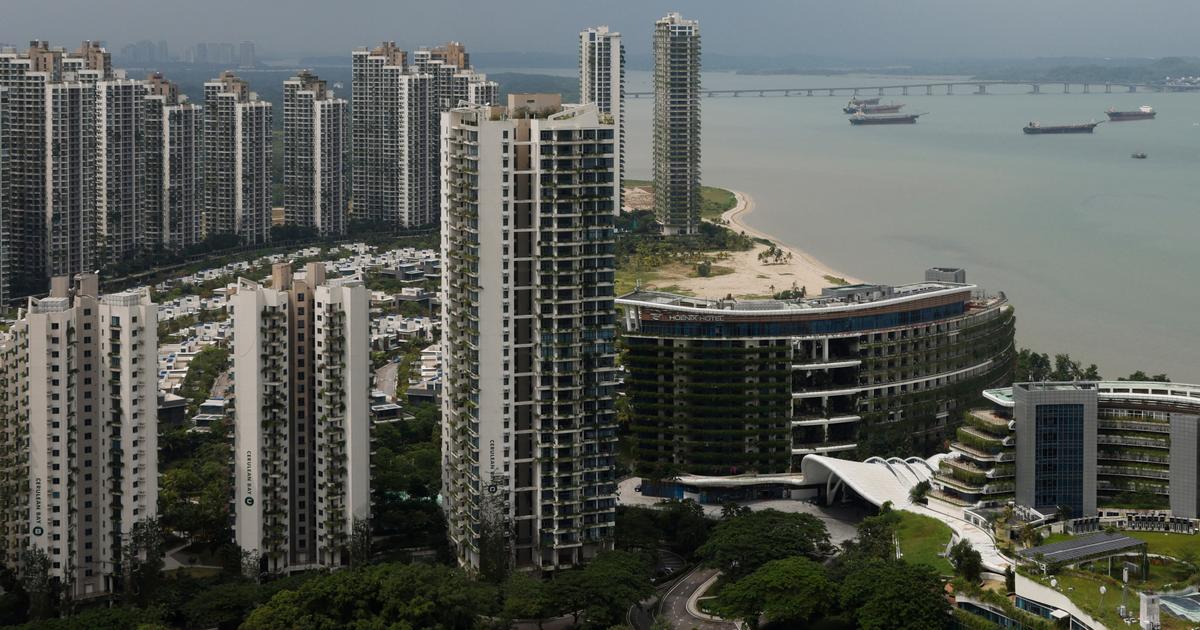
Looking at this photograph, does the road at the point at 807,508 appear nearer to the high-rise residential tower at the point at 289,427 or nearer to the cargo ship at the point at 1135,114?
the high-rise residential tower at the point at 289,427

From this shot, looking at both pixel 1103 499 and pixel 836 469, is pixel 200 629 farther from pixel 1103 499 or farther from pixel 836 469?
pixel 1103 499

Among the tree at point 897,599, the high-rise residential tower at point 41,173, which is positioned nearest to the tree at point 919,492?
the tree at point 897,599

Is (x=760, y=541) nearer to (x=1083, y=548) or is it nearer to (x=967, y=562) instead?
(x=967, y=562)

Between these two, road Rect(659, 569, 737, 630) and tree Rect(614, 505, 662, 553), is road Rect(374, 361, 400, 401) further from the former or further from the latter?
road Rect(659, 569, 737, 630)

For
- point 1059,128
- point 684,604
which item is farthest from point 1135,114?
point 684,604

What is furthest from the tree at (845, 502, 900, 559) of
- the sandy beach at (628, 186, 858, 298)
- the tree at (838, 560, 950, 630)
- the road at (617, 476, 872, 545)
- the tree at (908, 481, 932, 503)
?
the sandy beach at (628, 186, 858, 298)

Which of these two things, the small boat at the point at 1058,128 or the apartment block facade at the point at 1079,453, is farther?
the small boat at the point at 1058,128
